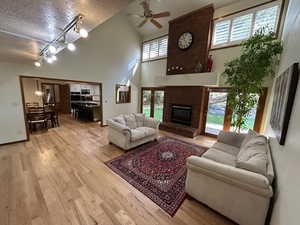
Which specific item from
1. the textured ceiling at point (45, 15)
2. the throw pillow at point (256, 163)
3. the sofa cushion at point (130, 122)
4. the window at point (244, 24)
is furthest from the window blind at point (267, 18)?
the sofa cushion at point (130, 122)

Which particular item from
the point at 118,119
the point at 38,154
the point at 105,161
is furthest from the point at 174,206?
the point at 38,154

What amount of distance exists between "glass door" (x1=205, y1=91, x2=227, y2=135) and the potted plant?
3.76 feet

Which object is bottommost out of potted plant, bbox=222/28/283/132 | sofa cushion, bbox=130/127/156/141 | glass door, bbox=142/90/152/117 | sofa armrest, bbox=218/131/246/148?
sofa cushion, bbox=130/127/156/141

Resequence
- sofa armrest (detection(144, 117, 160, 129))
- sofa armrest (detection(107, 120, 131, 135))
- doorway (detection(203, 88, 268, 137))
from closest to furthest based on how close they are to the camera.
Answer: sofa armrest (detection(107, 120, 131, 135))
doorway (detection(203, 88, 268, 137))
sofa armrest (detection(144, 117, 160, 129))

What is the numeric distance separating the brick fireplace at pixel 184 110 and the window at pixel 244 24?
1806 mm

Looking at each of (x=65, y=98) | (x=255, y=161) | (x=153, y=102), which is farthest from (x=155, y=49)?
(x=65, y=98)

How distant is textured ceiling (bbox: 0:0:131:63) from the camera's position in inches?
44.8

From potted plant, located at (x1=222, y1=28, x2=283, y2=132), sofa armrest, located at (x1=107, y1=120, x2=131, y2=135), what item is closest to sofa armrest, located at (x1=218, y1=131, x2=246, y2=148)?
potted plant, located at (x1=222, y1=28, x2=283, y2=132)

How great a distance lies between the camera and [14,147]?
3490mm

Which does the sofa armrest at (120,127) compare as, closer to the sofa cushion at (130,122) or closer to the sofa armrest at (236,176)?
the sofa cushion at (130,122)

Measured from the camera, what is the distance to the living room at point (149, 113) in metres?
1.43

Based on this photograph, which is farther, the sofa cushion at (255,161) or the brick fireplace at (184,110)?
the brick fireplace at (184,110)

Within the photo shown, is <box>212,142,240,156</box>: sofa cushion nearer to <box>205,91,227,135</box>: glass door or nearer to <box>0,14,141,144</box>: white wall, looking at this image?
<box>205,91,227,135</box>: glass door

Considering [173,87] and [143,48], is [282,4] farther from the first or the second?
[143,48]
